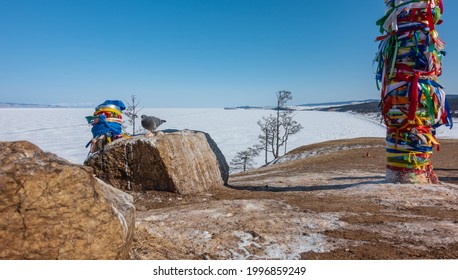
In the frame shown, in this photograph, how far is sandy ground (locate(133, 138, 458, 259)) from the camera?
3192 mm

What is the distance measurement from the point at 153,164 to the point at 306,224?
3461mm

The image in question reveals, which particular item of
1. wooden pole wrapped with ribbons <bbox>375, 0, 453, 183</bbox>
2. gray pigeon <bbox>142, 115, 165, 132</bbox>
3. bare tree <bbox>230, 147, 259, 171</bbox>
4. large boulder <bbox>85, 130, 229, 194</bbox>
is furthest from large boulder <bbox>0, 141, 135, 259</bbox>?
bare tree <bbox>230, 147, 259, 171</bbox>

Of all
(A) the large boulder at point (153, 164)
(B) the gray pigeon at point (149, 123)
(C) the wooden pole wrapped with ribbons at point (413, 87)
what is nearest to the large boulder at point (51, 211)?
(A) the large boulder at point (153, 164)

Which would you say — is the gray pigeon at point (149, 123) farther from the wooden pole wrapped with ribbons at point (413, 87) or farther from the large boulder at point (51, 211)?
the wooden pole wrapped with ribbons at point (413, 87)

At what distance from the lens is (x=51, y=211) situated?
2.23m

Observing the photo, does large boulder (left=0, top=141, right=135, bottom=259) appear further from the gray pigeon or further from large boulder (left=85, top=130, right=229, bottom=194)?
the gray pigeon

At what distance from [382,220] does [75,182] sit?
158 inches

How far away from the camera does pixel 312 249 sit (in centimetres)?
329

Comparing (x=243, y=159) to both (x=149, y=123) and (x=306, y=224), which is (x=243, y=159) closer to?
(x=149, y=123)

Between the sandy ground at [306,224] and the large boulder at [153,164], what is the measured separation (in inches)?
11.5

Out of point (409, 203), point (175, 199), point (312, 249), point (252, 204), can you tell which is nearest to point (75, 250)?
point (312, 249)

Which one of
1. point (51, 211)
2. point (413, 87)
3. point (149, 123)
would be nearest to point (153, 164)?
point (149, 123)

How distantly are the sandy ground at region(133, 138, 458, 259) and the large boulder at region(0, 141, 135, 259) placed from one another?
2.32 feet

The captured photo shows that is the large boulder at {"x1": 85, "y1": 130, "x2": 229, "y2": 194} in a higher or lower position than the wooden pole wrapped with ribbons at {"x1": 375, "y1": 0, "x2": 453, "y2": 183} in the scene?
lower
